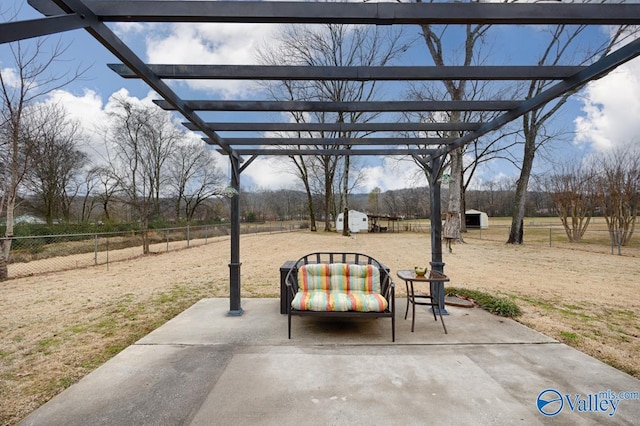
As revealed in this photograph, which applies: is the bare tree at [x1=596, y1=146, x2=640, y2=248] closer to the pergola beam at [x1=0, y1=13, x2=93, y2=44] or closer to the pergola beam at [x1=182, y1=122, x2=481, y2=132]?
the pergola beam at [x1=182, y1=122, x2=481, y2=132]

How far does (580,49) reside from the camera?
1226cm

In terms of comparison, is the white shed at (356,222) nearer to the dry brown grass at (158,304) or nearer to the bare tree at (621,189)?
the bare tree at (621,189)

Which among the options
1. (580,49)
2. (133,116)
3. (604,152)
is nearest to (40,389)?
(133,116)

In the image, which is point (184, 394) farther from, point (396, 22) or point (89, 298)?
point (89, 298)

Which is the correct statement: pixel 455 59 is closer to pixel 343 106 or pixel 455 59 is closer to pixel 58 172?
pixel 343 106

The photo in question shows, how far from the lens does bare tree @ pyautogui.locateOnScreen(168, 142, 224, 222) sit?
2609 cm

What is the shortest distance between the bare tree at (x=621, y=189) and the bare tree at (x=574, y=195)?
25.9 inches

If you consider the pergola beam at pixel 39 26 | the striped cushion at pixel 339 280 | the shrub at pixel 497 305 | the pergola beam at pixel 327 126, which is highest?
the pergola beam at pixel 327 126

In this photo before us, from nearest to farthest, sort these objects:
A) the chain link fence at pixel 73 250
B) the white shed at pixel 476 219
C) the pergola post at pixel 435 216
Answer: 1. the pergola post at pixel 435 216
2. the chain link fence at pixel 73 250
3. the white shed at pixel 476 219

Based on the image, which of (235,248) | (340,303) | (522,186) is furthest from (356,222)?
(340,303)

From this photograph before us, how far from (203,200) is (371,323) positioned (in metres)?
27.9

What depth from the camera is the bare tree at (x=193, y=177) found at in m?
26.1

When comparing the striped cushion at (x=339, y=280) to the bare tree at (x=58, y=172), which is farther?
the bare tree at (x=58, y=172)

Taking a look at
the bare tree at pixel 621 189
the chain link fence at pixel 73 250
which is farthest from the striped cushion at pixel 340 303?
the bare tree at pixel 621 189
